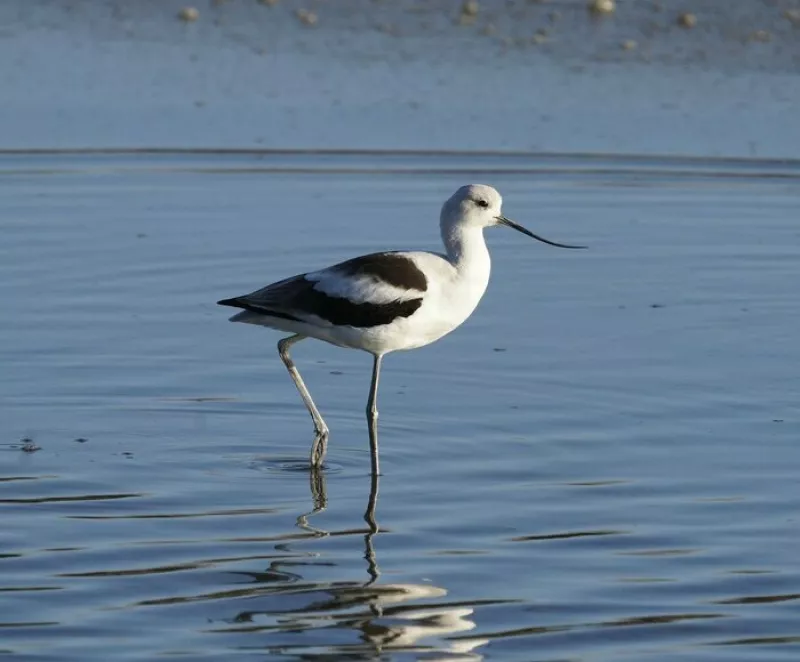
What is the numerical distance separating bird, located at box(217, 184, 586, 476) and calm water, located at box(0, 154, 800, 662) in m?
0.43

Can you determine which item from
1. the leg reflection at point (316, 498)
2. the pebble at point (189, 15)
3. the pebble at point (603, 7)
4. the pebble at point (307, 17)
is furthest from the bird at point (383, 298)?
the pebble at point (189, 15)

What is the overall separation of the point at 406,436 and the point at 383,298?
65cm

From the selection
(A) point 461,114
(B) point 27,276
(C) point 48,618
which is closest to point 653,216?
(A) point 461,114

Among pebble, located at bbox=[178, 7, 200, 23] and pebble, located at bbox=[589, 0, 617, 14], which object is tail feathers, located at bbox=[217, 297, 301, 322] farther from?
pebble, located at bbox=[589, 0, 617, 14]

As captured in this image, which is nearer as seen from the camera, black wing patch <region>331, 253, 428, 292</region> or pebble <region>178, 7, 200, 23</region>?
black wing patch <region>331, 253, 428, 292</region>

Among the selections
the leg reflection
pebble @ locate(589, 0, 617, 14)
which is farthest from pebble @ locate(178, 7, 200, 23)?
the leg reflection

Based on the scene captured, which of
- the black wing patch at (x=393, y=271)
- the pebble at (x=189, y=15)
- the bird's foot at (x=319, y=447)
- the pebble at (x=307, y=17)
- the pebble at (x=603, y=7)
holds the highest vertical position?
the pebble at (x=189, y=15)

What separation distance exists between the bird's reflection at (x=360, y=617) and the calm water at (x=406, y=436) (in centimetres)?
1

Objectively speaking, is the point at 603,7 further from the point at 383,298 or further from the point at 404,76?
the point at 383,298

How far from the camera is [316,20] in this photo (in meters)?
17.1

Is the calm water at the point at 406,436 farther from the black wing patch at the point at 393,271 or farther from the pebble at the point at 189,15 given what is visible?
the pebble at the point at 189,15

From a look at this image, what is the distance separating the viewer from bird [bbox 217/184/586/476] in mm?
7879

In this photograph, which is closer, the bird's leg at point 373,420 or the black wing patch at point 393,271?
the bird's leg at point 373,420

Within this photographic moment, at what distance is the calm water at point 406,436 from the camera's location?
6.00 metres
